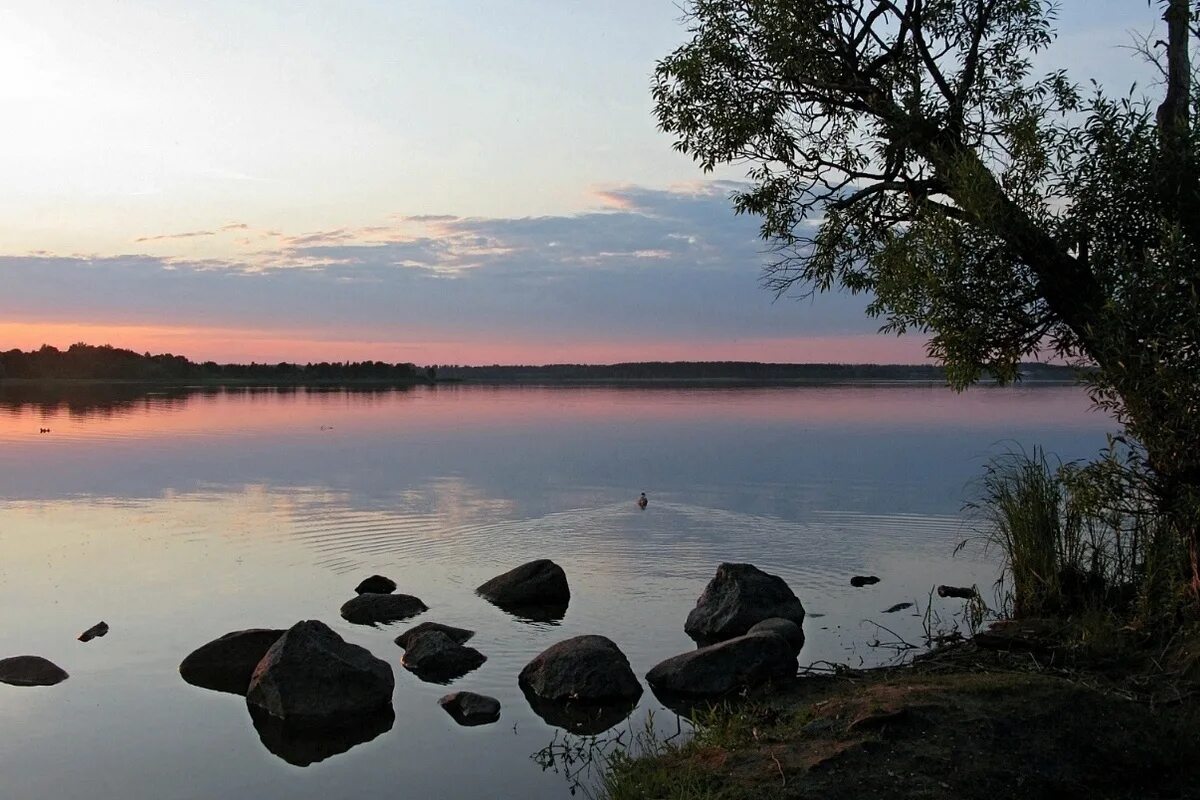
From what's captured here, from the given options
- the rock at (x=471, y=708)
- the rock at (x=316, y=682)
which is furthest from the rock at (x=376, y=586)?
the rock at (x=471, y=708)

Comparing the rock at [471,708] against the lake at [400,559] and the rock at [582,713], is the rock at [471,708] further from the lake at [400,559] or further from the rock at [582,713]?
the rock at [582,713]

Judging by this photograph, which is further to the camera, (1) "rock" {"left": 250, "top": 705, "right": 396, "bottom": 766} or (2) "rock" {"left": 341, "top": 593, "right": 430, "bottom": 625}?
(2) "rock" {"left": 341, "top": 593, "right": 430, "bottom": 625}

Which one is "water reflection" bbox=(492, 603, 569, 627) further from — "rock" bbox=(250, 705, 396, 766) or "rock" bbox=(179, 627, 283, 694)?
"rock" bbox=(250, 705, 396, 766)

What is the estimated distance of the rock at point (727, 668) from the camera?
13430 mm

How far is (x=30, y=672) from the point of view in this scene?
14.0 m

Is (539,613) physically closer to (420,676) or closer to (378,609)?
(378,609)

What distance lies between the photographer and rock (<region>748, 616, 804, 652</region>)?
15.0 meters

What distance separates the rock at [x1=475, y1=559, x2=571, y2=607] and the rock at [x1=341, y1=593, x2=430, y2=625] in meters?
1.52

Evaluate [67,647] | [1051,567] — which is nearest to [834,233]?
[1051,567]

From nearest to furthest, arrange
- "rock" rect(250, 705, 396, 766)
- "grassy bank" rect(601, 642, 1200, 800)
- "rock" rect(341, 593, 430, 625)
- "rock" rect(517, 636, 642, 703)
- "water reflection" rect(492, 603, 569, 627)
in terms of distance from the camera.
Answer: "grassy bank" rect(601, 642, 1200, 800) < "rock" rect(250, 705, 396, 766) < "rock" rect(517, 636, 642, 703) < "rock" rect(341, 593, 430, 625) < "water reflection" rect(492, 603, 569, 627)

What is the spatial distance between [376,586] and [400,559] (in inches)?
134

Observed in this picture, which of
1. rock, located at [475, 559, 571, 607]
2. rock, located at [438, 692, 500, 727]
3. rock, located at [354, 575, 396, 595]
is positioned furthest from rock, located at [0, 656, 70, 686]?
rock, located at [475, 559, 571, 607]

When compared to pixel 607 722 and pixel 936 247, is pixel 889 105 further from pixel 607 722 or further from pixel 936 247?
pixel 607 722

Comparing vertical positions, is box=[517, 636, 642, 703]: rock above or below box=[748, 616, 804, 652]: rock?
below
